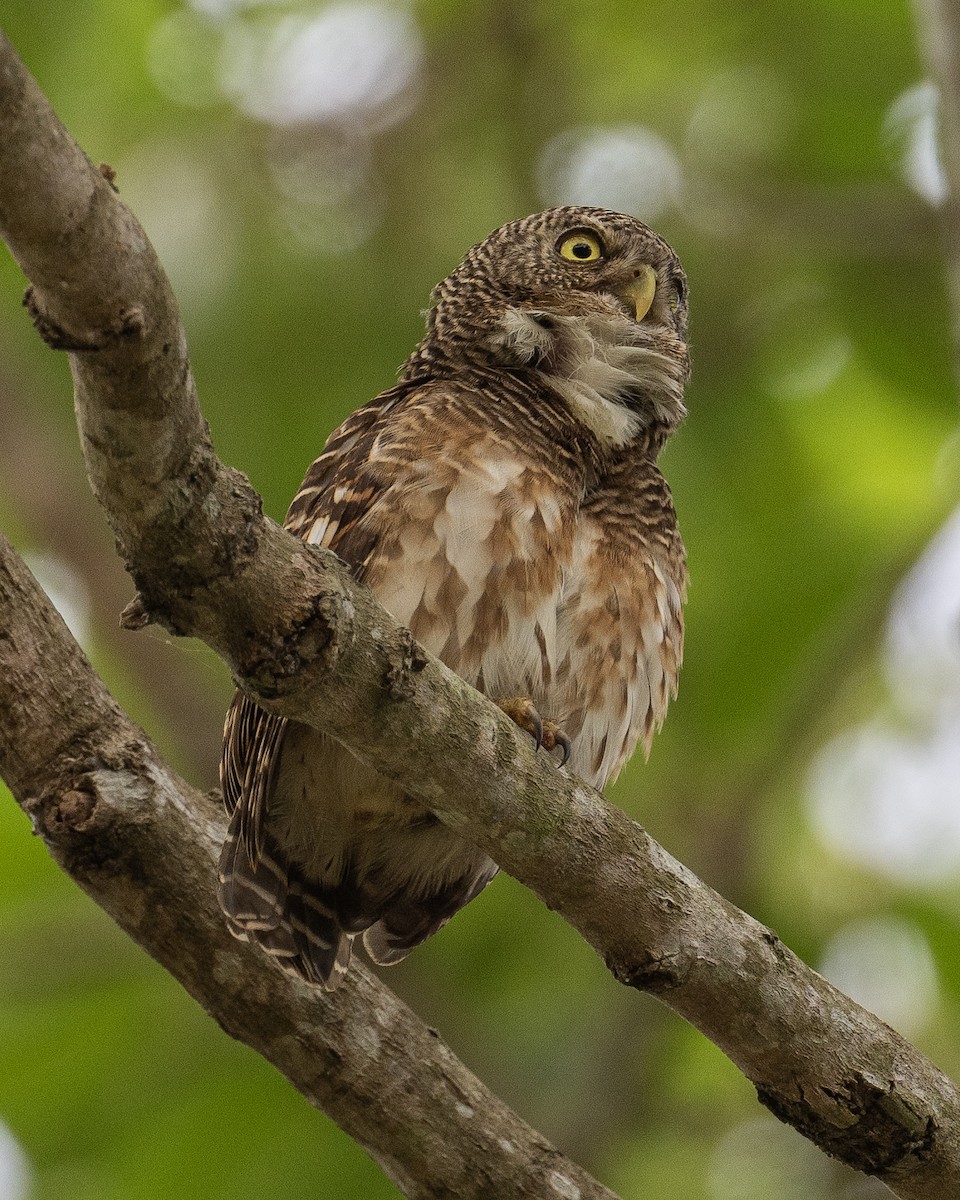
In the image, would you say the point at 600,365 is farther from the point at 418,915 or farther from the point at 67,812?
the point at 67,812

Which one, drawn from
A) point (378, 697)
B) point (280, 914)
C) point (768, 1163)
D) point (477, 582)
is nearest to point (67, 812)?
point (280, 914)

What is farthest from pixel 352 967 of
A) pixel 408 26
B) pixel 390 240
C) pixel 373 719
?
pixel 408 26

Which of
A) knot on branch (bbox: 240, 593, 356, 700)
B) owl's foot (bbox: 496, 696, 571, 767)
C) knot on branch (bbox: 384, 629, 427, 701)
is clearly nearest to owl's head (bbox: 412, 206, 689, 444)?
owl's foot (bbox: 496, 696, 571, 767)

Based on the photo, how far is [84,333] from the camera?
2561 millimetres

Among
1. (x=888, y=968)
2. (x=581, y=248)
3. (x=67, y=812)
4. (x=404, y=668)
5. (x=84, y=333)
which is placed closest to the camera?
(x=84, y=333)

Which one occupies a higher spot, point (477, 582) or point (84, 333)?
point (477, 582)

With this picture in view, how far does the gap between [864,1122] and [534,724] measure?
1065 millimetres

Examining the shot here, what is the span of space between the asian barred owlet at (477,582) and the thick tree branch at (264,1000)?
97 mm

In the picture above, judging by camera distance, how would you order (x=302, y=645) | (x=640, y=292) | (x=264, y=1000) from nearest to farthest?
(x=302, y=645) < (x=264, y=1000) < (x=640, y=292)

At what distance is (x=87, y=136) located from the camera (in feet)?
24.6

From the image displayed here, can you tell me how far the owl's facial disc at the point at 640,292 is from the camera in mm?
5168

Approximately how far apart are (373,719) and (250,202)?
502 centimetres

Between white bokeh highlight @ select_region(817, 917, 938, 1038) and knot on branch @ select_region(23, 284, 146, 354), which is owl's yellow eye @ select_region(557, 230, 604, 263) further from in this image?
white bokeh highlight @ select_region(817, 917, 938, 1038)

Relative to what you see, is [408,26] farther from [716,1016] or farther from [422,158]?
[716,1016]
